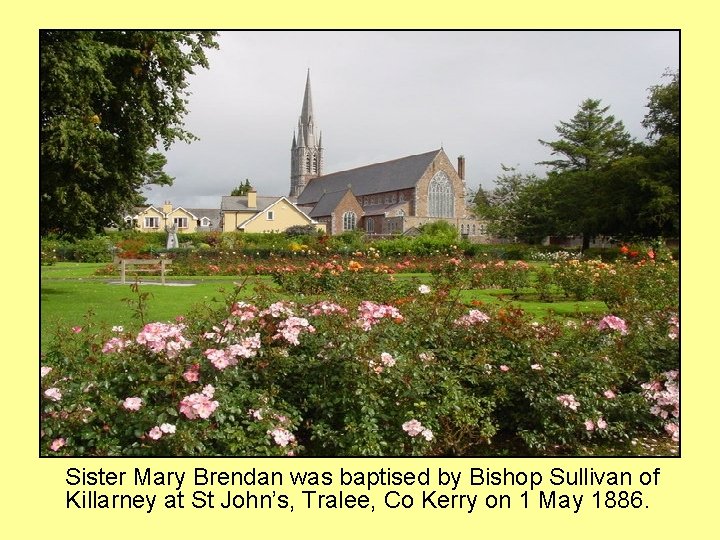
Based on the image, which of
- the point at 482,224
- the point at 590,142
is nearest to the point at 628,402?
the point at 590,142

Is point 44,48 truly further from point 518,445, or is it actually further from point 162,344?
point 518,445

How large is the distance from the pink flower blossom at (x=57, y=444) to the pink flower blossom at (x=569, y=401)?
10.3ft

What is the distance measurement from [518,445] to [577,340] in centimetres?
122

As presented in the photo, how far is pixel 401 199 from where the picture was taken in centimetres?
8388

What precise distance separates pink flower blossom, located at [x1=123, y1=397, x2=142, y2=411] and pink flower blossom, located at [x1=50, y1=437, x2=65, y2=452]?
40cm

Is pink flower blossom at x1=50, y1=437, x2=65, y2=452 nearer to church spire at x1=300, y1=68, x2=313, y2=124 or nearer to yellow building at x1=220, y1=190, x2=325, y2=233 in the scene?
yellow building at x1=220, y1=190, x2=325, y2=233

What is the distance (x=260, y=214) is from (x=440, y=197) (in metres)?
26.9

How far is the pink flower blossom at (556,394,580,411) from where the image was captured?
13.6 ft

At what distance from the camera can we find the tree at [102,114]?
1095cm

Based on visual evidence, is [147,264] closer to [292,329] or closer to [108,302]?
[108,302]

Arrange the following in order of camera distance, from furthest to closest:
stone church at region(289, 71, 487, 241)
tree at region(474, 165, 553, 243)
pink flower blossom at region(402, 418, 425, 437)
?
stone church at region(289, 71, 487, 241), tree at region(474, 165, 553, 243), pink flower blossom at region(402, 418, 425, 437)

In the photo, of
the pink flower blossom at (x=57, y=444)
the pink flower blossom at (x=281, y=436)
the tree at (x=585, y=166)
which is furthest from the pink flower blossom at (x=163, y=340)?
the tree at (x=585, y=166)

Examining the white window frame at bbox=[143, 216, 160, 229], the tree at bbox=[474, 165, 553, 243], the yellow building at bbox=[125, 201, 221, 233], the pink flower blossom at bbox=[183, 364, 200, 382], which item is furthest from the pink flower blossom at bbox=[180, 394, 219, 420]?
the white window frame at bbox=[143, 216, 160, 229]

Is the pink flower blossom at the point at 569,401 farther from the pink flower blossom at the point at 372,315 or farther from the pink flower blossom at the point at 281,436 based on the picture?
the pink flower blossom at the point at 281,436
